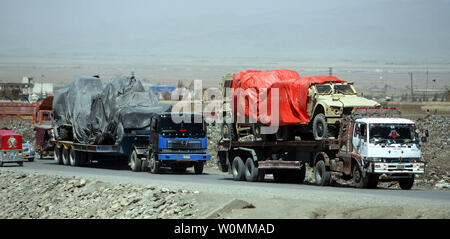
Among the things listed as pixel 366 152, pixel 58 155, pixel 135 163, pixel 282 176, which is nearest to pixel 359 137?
pixel 366 152

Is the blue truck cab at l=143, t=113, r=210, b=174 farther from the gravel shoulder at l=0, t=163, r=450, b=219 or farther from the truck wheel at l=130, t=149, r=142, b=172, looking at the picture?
the gravel shoulder at l=0, t=163, r=450, b=219

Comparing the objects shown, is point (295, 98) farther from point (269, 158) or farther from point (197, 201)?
point (197, 201)

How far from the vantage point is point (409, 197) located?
21.0 meters

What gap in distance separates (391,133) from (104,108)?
1850 centimetres

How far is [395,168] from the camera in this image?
79.8ft

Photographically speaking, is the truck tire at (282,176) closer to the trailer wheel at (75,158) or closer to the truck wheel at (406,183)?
the truck wheel at (406,183)

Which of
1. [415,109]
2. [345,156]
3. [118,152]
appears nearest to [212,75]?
[415,109]

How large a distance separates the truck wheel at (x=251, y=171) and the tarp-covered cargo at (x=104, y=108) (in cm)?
753

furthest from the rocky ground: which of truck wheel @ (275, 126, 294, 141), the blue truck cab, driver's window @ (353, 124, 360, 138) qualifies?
truck wheel @ (275, 126, 294, 141)

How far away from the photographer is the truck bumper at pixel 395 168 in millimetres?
24141

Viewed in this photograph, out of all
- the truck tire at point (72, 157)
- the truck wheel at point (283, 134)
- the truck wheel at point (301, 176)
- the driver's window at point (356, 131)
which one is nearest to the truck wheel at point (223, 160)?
the truck wheel at point (301, 176)
